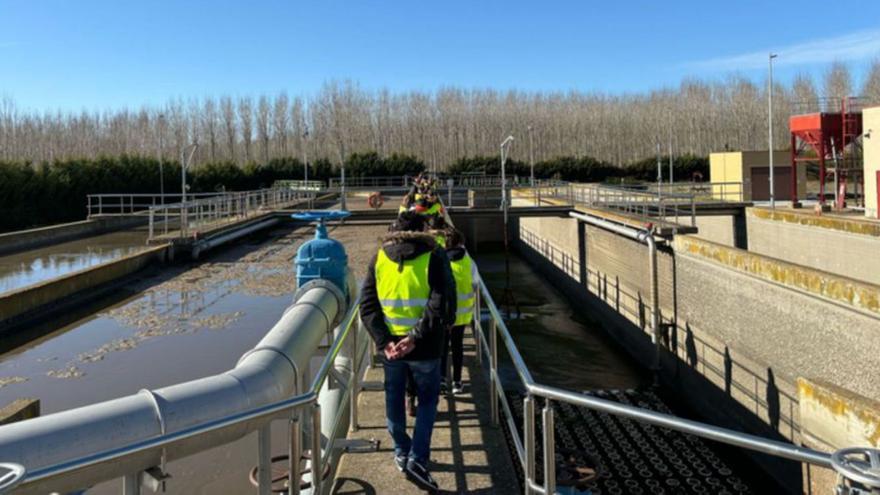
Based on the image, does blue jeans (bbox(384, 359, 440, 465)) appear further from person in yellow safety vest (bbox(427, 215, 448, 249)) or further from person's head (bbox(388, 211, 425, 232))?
person in yellow safety vest (bbox(427, 215, 448, 249))

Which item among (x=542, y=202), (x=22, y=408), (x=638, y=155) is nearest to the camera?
(x=22, y=408)

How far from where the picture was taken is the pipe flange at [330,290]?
6562 mm

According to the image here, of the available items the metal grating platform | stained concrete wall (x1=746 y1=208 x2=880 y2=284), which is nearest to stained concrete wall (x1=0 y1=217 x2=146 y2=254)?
Result: the metal grating platform

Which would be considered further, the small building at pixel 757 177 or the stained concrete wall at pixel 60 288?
the small building at pixel 757 177

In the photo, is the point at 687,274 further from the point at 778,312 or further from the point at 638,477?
the point at 638,477

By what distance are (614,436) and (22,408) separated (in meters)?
8.66

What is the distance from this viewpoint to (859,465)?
6.59ft

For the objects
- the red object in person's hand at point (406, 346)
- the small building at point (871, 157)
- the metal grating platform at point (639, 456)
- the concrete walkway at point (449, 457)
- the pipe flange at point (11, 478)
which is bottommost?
the metal grating platform at point (639, 456)

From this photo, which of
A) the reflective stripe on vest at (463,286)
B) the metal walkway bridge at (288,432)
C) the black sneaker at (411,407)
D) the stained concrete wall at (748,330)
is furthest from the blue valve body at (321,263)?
the stained concrete wall at (748,330)

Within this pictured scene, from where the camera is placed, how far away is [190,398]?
3.65 m

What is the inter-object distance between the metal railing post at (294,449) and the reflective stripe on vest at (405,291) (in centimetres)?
99

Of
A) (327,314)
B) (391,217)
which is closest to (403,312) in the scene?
(327,314)

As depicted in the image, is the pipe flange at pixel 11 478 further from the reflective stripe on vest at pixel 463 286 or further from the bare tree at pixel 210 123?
the bare tree at pixel 210 123

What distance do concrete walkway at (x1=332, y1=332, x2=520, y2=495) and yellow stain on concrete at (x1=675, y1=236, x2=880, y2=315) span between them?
677 centimetres
